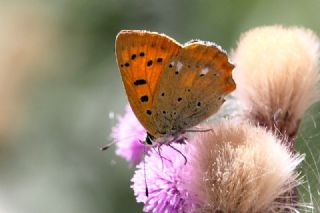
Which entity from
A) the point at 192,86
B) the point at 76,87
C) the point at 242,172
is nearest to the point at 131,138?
the point at 192,86

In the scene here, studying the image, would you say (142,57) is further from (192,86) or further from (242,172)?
(242,172)

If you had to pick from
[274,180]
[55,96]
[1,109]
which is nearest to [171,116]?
[274,180]

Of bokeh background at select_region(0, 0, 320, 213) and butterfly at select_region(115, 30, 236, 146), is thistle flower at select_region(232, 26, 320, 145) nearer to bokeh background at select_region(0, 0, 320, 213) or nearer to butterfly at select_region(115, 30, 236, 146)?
butterfly at select_region(115, 30, 236, 146)

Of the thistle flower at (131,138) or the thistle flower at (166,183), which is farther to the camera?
the thistle flower at (131,138)

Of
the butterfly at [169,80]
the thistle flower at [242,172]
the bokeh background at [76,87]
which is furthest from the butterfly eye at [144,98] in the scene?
the bokeh background at [76,87]

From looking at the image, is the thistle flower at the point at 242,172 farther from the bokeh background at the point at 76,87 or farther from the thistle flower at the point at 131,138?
the bokeh background at the point at 76,87

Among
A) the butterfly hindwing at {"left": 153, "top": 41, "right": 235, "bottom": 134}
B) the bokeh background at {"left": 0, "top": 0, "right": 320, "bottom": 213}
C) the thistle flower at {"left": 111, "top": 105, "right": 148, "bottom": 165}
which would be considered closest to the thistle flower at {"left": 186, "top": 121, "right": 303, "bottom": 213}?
the butterfly hindwing at {"left": 153, "top": 41, "right": 235, "bottom": 134}
